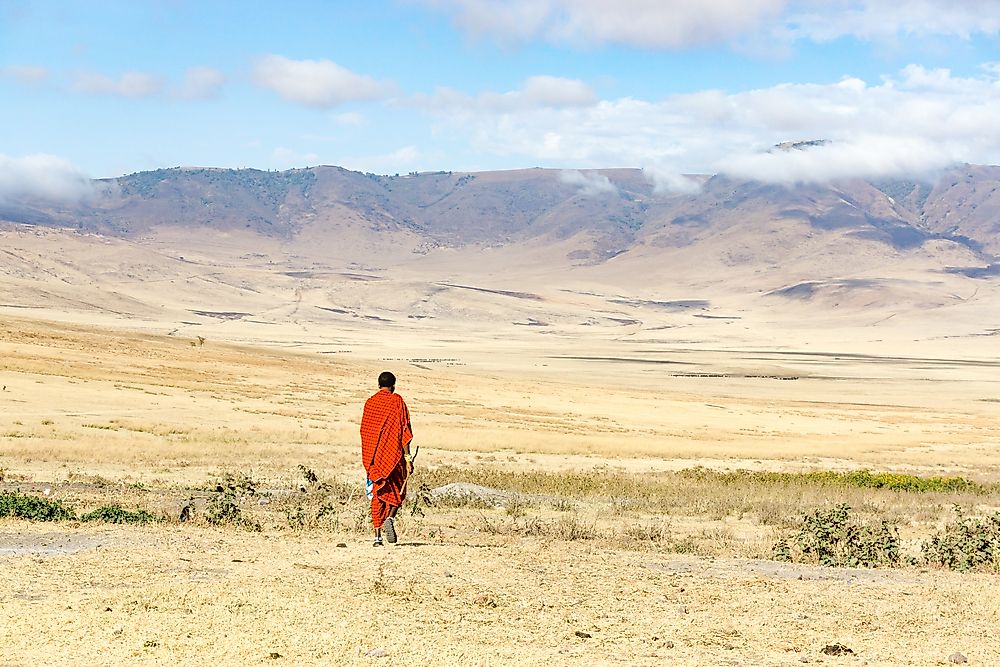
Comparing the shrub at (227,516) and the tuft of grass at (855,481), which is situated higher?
the shrub at (227,516)

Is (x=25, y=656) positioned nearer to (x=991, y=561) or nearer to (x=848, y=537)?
(x=848, y=537)

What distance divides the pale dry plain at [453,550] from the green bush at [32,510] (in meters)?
0.57

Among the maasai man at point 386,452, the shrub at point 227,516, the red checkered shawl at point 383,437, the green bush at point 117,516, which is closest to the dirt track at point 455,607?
the maasai man at point 386,452

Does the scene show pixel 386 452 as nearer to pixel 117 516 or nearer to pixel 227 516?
pixel 227 516

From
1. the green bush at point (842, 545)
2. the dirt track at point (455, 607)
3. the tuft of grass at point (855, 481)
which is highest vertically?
the dirt track at point (455, 607)

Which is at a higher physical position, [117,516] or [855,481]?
[117,516]

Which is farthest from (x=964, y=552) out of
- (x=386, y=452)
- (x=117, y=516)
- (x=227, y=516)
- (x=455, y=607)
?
(x=117, y=516)

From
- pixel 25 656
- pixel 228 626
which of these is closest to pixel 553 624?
pixel 228 626

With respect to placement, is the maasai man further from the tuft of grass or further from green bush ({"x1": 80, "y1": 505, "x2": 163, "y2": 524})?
Answer: the tuft of grass

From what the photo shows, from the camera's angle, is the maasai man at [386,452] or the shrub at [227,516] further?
the shrub at [227,516]

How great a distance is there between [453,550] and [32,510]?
5.72 m

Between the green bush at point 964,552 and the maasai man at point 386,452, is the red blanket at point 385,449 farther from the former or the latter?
the green bush at point 964,552

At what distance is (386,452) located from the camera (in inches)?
526

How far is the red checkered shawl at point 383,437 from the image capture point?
1335cm
